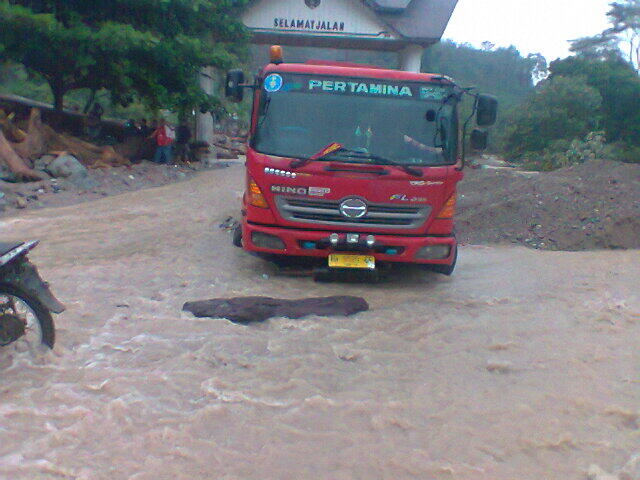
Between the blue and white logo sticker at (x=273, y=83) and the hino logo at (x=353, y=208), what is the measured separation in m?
1.47

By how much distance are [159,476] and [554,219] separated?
9516 millimetres

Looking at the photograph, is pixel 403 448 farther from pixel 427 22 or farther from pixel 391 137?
pixel 427 22

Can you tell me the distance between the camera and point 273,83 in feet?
24.4

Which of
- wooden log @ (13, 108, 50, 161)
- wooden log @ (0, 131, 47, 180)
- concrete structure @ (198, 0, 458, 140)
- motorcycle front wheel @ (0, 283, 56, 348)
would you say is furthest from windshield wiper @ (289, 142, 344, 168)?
concrete structure @ (198, 0, 458, 140)

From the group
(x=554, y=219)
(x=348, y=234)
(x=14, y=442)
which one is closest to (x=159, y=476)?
(x=14, y=442)

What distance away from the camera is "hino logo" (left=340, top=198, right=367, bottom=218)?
7.17 m

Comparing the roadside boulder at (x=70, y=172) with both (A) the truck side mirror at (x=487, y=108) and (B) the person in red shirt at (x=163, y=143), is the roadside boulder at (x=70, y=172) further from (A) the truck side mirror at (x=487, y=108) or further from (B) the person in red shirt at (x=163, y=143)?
(A) the truck side mirror at (x=487, y=108)

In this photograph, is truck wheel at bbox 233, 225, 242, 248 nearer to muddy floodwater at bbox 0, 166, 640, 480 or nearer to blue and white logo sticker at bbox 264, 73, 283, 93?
muddy floodwater at bbox 0, 166, 640, 480

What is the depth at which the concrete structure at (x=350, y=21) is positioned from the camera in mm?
20047

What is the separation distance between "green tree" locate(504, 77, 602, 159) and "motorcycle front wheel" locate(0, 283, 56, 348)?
26450 millimetres

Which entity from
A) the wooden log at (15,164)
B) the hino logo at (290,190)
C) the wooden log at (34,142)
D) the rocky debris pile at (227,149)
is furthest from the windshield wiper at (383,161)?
the rocky debris pile at (227,149)

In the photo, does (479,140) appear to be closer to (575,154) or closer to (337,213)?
(337,213)

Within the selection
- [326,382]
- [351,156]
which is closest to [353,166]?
[351,156]

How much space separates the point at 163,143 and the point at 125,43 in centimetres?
416
